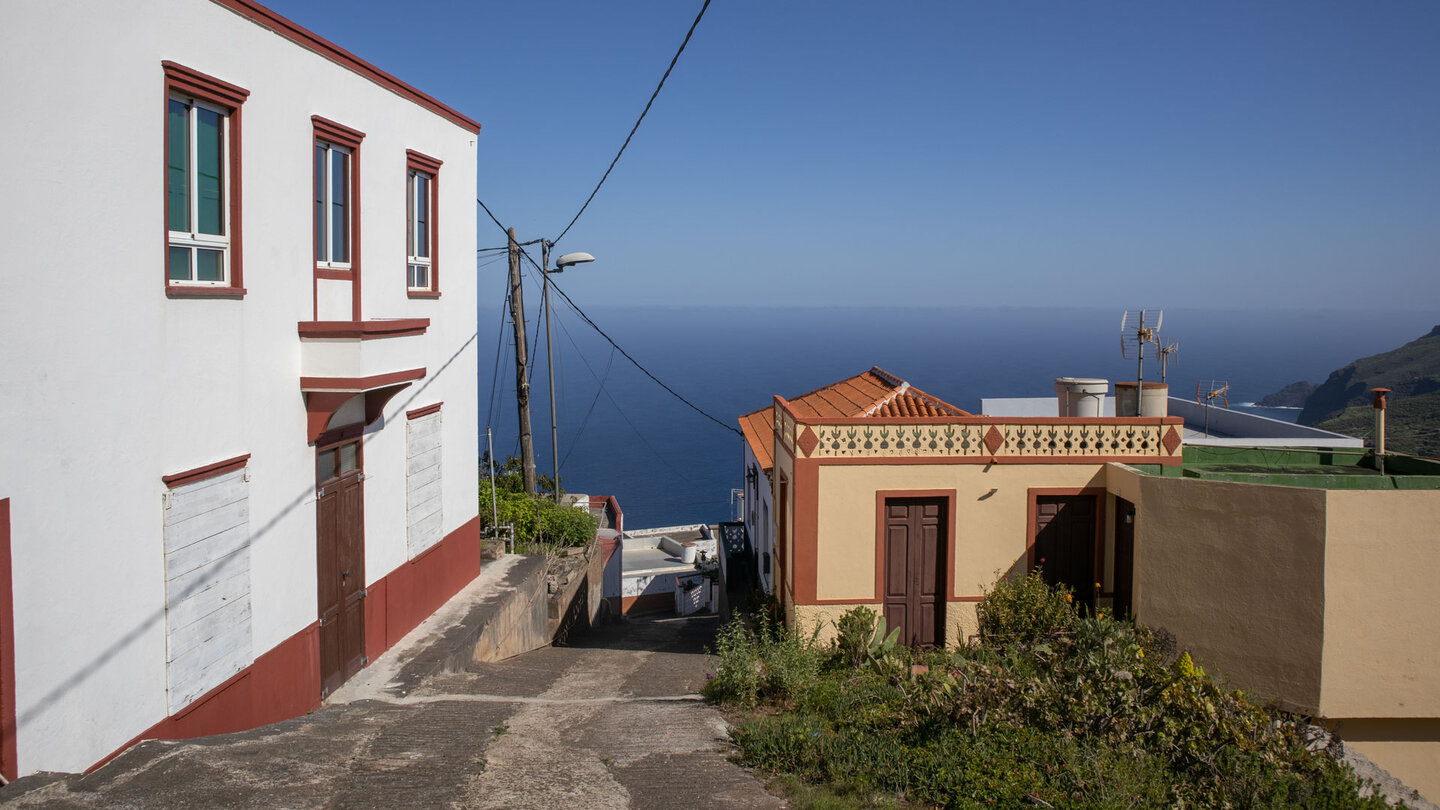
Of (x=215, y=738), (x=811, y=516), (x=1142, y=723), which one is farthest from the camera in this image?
(x=811, y=516)

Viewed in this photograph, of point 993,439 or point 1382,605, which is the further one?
point 993,439

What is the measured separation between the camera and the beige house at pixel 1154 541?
27.8ft

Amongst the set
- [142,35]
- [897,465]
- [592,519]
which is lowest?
[592,519]

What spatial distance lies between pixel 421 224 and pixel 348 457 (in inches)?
132

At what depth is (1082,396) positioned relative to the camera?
12078 millimetres

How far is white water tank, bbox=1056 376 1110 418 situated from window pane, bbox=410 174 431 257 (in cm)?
860

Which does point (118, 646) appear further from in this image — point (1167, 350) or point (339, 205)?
point (1167, 350)

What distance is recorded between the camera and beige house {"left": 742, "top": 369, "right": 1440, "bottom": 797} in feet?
27.8

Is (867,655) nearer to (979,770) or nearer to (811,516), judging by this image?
(811,516)

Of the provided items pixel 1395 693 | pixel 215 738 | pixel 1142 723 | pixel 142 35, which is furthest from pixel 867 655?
pixel 142 35

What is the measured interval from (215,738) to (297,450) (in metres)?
2.65

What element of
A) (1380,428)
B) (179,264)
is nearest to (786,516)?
(1380,428)

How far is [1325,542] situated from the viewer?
27.6 feet

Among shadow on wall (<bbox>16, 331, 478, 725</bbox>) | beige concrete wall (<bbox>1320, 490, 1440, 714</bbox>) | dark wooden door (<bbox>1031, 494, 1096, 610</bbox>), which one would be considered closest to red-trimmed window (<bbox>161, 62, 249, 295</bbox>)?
shadow on wall (<bbox>16, 331, 478, 725</bbox>)
